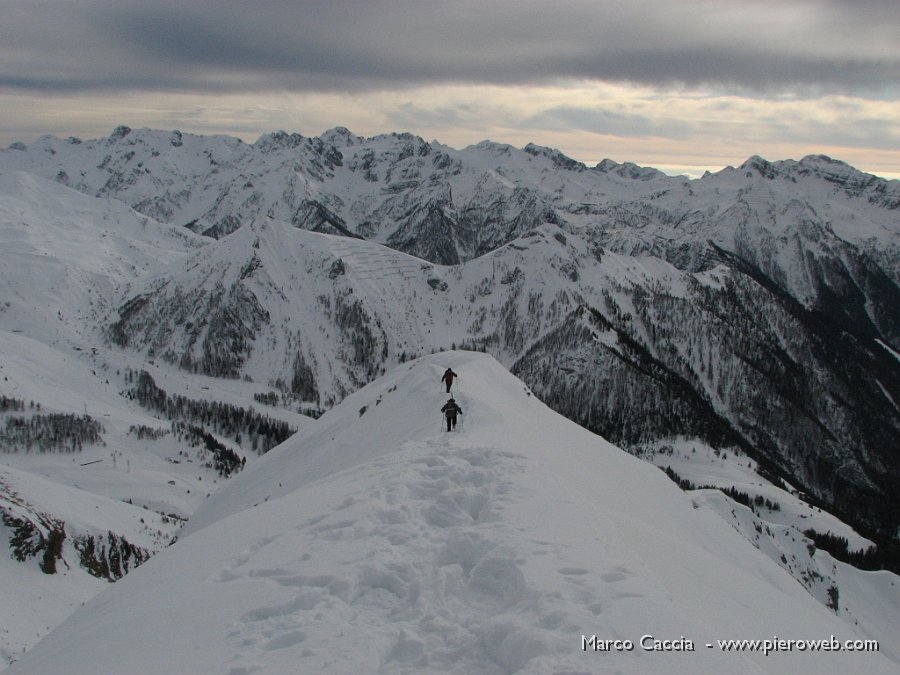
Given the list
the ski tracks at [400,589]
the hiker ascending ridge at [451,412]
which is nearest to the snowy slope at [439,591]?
the ski tracks at [400,589]

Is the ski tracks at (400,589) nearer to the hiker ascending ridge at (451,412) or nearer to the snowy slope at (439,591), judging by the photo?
the snowy slope at (439,591)

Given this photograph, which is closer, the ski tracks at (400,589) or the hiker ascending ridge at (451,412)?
the ski tracks at (400,589)

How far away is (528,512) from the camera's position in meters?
16.7

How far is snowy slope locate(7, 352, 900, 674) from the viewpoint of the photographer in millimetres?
10711

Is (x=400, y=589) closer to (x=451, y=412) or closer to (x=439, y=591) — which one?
(x=439, y=591)

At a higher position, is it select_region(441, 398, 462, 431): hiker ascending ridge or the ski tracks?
the ski tracks

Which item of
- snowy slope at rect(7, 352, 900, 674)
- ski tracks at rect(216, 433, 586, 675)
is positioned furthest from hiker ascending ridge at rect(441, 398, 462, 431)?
ski tracks at rect(216, 433, 586, 675)

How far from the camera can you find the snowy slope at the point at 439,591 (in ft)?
35.1

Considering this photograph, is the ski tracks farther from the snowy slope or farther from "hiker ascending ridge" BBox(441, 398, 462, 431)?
"hiker ascending ridge" BBox(441, 398, 462, 431)

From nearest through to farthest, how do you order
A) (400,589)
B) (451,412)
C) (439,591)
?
(439,591)
(400,589)
(451,412)

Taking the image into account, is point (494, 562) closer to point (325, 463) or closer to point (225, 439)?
point (325, 463)

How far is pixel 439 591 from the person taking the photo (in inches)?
497

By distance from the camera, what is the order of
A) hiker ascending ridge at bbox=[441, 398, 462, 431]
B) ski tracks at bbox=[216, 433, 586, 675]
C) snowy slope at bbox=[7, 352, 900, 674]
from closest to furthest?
1. ski tracks at bbox=[216, 433, 586, 675]
2. snowy slope at bbox=[7, 352, 900, 674]
3. hiker ascending ridge at bbox=[441, 398, 462, 431]

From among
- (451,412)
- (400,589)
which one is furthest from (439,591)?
(451,412)
